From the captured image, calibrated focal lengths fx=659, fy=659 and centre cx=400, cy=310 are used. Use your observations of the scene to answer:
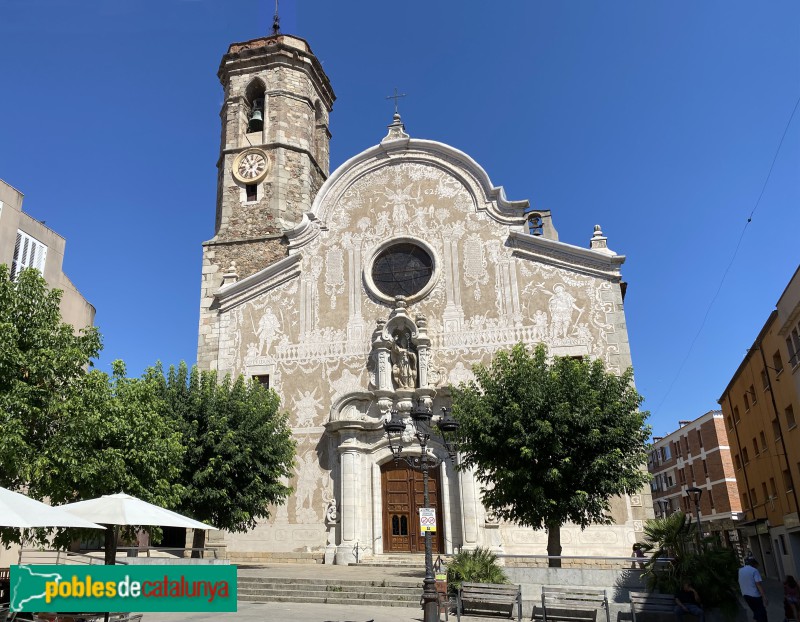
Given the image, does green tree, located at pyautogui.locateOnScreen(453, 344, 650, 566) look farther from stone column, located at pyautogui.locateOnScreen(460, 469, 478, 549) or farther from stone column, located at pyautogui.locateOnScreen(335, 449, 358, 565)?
stone column, located at pyautogui.locateOnScreen(335, 449, 358, 565)

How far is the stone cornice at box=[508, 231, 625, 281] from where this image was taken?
20281 mm

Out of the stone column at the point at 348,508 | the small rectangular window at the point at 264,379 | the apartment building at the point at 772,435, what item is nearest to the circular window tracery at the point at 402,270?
the small rectangular window at the point at 264,379

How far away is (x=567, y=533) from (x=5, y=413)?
45.7 feet

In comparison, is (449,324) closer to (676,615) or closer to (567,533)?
(567,533)

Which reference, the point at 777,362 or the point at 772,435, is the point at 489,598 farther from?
the point at 772,435

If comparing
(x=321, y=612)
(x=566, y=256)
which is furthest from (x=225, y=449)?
(x=566, y=256)

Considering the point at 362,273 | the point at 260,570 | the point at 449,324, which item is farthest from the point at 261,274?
the point at 260,570

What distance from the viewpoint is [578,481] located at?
576 inches

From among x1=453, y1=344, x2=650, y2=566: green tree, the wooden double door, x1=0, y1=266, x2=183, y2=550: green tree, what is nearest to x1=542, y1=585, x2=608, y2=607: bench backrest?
x1=453, y1=344, x2=650, y2=566: green tree

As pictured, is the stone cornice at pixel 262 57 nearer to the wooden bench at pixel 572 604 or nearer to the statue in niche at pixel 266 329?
the statue in niche at pixel 266 329

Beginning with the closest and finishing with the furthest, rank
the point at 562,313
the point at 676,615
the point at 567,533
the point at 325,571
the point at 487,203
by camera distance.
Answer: the point at 676,615
the point at 325,571
the point at 567,533
the point at 562,313
the point at 487,203

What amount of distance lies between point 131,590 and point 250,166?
71.2 ft

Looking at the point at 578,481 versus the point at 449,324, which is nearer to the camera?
the point at 578,481

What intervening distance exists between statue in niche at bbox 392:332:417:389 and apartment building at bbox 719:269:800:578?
11437 mm
